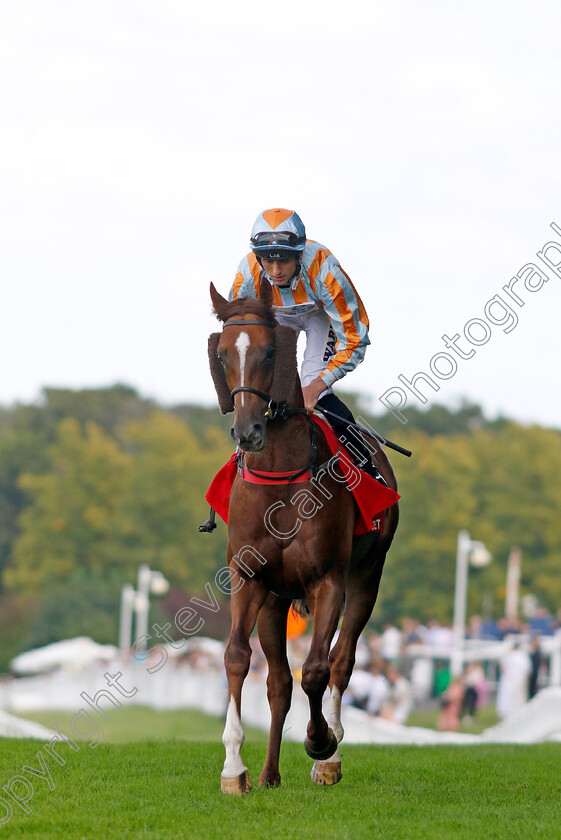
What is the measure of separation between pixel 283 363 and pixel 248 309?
411 millimetres

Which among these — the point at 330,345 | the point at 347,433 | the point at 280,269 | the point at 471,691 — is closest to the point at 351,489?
the point at 347,433

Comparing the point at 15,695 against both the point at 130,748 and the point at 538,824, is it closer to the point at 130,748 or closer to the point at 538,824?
the point at 130,748

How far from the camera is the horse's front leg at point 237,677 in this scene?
756 centimetres

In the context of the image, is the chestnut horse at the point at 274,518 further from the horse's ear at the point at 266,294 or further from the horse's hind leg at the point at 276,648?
the horse's hind leg at the point at 276,648

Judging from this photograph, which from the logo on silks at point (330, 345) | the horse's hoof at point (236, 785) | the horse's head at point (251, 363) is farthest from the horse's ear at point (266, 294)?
the horse's hoof at point (236, 785)

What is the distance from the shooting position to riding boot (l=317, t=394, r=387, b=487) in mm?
8641

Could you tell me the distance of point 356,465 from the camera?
854 cm

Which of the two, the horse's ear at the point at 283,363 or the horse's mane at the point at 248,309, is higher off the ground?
the horse's mane at the point at 248,309

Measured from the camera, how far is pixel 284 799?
294 inches

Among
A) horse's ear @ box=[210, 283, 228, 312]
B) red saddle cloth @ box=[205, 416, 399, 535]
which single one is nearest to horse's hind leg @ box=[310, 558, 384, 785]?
red saddle cloth @ box=[205, 416, 399, 535]

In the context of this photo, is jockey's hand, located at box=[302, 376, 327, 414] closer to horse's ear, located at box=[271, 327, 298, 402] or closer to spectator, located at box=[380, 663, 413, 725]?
horse's ear, located at box=[271, 327, 298, 402]

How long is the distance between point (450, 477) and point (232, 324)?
54.2 meters

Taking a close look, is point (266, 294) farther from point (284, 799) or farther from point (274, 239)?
point (284, 799)

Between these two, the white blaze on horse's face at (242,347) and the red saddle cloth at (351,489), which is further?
the red saddle cloth at (351,489)
